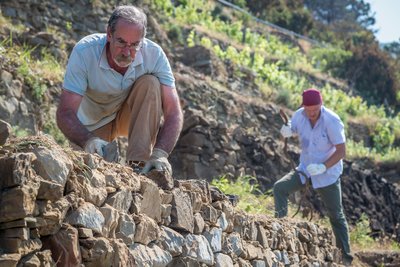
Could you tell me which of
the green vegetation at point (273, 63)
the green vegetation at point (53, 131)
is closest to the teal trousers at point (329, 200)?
the green vegetation at point (53, 131)

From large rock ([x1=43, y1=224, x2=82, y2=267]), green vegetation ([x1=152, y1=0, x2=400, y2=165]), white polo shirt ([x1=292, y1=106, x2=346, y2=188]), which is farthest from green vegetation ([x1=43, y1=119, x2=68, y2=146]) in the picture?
green vegetation ([x1=152, y1=0, x2=400, y2=165])

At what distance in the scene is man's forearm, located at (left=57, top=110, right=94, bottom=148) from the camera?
593 centimetres

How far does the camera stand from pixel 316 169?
9516 millimetres

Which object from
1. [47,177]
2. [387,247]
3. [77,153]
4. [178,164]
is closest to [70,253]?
[47,177]

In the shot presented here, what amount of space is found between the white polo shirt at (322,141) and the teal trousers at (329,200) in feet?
0.31

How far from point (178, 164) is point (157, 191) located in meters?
7.78

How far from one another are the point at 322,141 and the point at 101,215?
5560 millimetres

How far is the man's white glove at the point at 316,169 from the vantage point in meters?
9.52

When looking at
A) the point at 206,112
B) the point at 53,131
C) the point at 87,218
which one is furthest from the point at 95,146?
the point at 206,112

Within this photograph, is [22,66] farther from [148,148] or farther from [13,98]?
[148,148]

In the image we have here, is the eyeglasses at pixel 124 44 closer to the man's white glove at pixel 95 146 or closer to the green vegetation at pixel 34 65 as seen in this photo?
the man's white glove at pixel 95 146

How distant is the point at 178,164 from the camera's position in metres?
13.1

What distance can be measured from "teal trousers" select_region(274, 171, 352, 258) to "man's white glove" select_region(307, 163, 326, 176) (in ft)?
0.91

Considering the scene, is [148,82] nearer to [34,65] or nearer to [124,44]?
[124,44]
